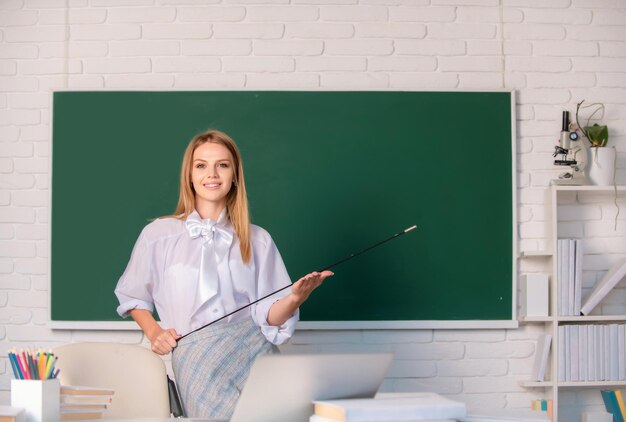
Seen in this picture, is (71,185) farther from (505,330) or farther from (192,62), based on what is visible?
(505,330)

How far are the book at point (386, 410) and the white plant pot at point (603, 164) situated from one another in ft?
8.50

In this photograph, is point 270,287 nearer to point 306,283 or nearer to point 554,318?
point 306,283

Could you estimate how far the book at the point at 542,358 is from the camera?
405 centimetres

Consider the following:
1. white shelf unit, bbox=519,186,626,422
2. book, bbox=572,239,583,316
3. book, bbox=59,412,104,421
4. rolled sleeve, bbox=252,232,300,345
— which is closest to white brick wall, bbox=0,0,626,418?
white shelf unit, bbox=519,186,626,422

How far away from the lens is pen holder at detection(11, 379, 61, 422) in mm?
1886

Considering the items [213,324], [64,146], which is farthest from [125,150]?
[213,324]

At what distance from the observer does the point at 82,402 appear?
2.04m

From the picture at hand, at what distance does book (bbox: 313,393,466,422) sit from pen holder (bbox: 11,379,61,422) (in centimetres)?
58

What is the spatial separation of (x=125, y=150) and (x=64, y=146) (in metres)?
0.28

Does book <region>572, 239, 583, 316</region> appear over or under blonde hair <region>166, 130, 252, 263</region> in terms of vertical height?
under

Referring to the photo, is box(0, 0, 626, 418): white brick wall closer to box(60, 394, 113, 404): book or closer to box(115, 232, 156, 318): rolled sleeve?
box(115, 232, 156, 318): rolled sleeve

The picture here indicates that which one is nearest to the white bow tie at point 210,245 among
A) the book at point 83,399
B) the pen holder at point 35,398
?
the book at point 83,399

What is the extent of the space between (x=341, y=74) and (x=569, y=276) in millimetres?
1402

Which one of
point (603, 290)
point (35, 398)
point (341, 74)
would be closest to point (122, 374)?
point (35, 398)
